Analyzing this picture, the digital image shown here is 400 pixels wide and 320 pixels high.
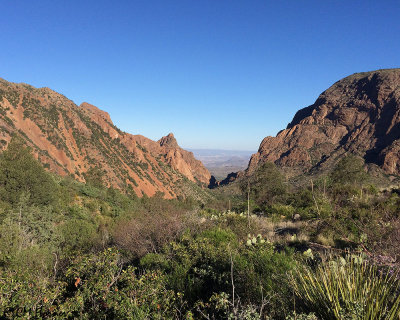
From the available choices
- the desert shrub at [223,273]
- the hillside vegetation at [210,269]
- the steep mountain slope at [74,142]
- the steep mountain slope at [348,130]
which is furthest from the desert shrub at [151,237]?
the steep mountain slope at [348,130]

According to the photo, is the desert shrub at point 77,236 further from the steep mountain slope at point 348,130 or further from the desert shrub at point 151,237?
the steep mountain slope at point 348,130

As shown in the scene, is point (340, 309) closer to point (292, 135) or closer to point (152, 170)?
point (152, 170)

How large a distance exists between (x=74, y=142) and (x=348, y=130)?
11915cm

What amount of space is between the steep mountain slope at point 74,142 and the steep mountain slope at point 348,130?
2212 inches

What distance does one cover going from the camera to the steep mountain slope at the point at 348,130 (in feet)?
296

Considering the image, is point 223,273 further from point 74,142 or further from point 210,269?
point 74,142

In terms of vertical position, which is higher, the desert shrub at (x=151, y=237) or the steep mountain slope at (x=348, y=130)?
the steep mountain slope at (x=348, y=130)

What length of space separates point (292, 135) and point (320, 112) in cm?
2057

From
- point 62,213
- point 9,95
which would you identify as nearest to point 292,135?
point 9,95

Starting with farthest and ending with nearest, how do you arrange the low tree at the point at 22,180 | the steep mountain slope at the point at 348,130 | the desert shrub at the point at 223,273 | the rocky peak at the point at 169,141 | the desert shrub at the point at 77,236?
the rocky peak at the point at 169,141 → the steep mountain slope at the point at 348,130 → the low tree at the point at 22,180 → the desert shrub at the point at 77,236 → the desert shrub at the point at 223,273

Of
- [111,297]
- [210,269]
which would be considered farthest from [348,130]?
[111,297]

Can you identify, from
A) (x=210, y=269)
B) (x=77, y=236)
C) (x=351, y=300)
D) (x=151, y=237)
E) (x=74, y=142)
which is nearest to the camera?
(x=351, y=300)

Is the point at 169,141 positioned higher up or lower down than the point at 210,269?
higher up

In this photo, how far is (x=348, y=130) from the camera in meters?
116
